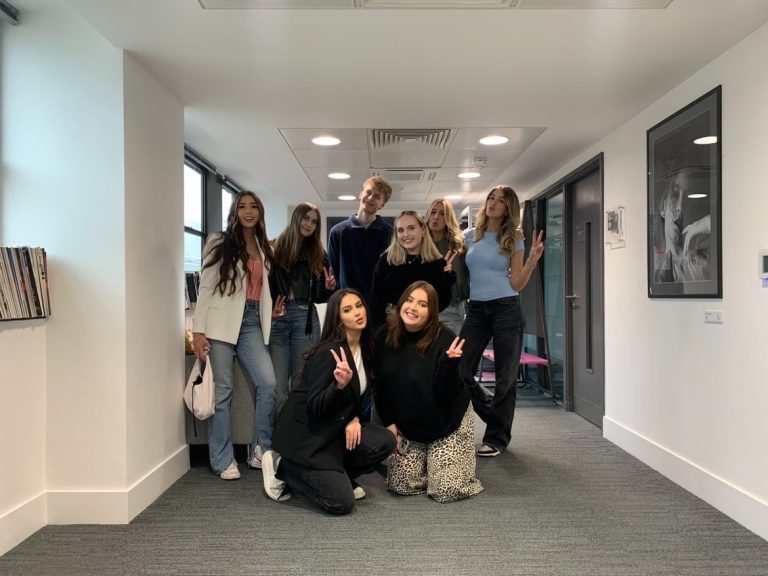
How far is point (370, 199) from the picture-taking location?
344 cm

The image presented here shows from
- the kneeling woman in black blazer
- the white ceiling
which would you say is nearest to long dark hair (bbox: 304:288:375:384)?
the kneeling woman in black blazer

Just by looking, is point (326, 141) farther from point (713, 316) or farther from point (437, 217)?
point (713, 316)

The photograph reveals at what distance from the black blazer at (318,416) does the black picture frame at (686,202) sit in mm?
1759

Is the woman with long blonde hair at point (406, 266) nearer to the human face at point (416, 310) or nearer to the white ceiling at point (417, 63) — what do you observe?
the human face at point (416, 310)

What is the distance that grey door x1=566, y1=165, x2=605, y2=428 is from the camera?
172 inches

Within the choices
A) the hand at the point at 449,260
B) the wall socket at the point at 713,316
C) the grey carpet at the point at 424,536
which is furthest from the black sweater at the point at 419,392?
the wall socket at the point at 713,316

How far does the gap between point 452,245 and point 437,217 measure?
19 cm

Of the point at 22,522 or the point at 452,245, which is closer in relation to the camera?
the point at 22,522

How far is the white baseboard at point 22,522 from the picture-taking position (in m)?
2.20

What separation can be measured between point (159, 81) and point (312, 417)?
1.84 metres

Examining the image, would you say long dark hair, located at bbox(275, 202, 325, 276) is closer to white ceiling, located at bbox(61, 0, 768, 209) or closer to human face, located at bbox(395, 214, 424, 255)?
human face, located at bbox(395, 214, 424, 255)

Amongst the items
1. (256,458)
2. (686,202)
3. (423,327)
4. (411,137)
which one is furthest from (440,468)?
(411,137)

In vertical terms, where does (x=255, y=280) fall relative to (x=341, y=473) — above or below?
above

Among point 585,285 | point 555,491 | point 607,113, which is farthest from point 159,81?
point 585,285
